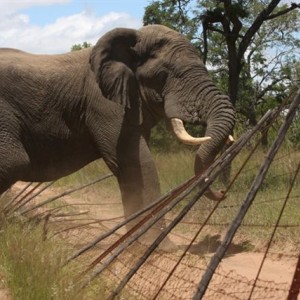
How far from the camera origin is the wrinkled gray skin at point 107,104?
707cm

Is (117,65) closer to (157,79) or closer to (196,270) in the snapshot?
(157,79)

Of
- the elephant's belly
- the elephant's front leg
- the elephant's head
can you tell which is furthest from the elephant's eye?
the elephant's belly

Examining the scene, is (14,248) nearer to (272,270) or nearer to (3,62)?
(272,270)

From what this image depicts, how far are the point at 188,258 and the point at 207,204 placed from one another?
6.82ft

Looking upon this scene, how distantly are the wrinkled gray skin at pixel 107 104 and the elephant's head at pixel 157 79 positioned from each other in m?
0.01

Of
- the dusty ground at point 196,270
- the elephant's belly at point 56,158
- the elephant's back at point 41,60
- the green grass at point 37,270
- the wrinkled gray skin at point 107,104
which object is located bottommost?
the dusty ground at point 196,270

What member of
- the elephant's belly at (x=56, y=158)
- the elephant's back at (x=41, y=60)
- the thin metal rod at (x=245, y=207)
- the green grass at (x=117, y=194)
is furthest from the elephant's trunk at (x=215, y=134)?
the thin metal rod at (x=245, y=207)

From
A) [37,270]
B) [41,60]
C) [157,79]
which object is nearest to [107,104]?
[157,79]

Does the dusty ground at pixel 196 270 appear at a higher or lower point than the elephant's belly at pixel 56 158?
lower

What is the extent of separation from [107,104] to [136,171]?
2.53 ft

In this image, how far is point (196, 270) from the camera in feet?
19.4

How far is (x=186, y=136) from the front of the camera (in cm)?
688

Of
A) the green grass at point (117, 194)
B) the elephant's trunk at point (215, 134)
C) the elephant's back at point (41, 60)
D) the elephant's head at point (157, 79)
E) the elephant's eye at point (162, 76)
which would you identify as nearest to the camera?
the green grass at point (117, 194)

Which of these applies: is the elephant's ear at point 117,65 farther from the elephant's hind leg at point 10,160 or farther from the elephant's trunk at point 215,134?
the elephant's hind leg at point 10,160
